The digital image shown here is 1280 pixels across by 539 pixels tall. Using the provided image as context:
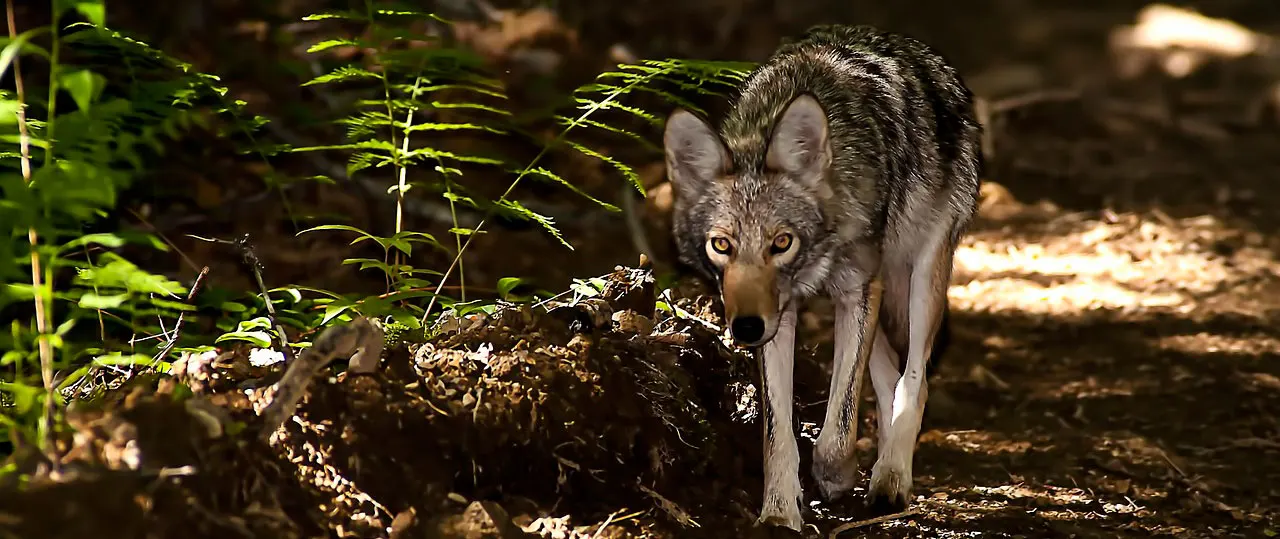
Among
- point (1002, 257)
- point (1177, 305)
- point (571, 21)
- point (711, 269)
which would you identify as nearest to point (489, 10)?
point (571, 21)

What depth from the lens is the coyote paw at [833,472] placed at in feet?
16.1

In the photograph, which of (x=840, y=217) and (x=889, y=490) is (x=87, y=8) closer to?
(x=840, y=217)

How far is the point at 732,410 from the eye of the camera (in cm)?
532

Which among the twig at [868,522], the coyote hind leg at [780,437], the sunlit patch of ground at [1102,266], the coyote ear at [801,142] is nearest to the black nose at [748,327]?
the coyote hind leg at [780,437]

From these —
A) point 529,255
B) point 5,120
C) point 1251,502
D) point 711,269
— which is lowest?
point 529,255

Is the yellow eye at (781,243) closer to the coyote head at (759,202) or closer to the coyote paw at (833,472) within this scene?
the coyote head at (759,202)

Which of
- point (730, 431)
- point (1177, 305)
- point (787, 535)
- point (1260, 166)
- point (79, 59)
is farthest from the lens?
point (1260, 166)

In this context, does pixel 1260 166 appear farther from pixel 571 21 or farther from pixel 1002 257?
pixel 571 21

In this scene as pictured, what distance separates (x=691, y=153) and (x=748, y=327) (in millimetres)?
810

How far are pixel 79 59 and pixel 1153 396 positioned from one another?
27.9ft

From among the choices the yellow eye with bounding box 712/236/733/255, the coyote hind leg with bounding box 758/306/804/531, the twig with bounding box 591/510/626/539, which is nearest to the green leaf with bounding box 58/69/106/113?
the twig with bounding box 591/510/626/539

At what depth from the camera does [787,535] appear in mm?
4438

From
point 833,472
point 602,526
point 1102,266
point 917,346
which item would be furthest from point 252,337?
point 1102,266

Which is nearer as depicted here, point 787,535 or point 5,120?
point 5,120
